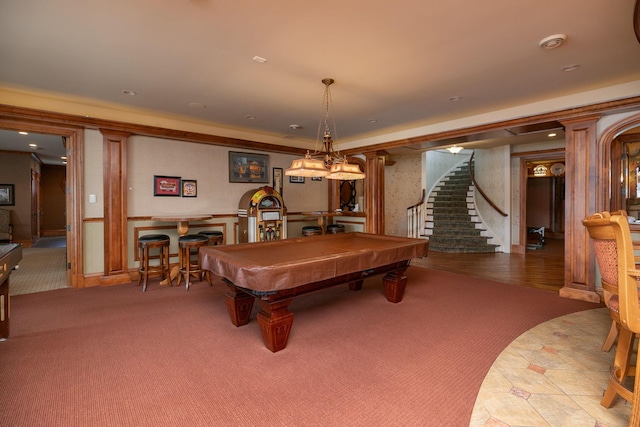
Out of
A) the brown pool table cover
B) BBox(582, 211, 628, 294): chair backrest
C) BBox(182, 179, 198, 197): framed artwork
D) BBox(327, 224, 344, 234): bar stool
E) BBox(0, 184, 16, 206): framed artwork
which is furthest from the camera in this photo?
BBox(0, 184, 16, 206): framed artwork

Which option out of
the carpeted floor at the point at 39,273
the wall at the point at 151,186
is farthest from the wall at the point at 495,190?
the carpeted floor at the point at 39,273

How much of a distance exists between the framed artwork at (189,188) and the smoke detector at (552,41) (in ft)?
17.7

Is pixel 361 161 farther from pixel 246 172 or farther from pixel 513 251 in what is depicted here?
pixel 513 251

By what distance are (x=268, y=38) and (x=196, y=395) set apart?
289cm

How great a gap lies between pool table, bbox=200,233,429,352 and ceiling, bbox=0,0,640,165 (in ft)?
6.46

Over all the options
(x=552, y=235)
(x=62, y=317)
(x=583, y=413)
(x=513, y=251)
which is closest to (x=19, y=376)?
(x=62, y=317)

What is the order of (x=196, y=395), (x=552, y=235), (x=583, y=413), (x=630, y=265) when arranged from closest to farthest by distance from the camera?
(x=630, y=265) → (x=583, y=413) → (x=196, y=395) → (x=552, y=235)

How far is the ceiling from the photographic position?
228 cm

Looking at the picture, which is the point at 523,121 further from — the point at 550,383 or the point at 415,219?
the point at 550,383

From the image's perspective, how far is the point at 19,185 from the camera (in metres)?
8.51

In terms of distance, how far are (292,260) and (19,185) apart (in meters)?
10.3

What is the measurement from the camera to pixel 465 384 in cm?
209

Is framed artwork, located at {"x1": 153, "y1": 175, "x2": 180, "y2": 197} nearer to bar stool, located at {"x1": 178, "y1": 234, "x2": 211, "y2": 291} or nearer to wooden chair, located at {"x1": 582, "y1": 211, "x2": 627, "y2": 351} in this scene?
bar stool, located at {"x1": 178, "y1": 234, "x2": 211, "y2": 291}

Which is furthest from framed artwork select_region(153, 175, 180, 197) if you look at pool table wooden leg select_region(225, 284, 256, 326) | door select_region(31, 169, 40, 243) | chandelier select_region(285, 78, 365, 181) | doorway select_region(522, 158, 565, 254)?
doorway select_region(522, 158, 565, 254)
